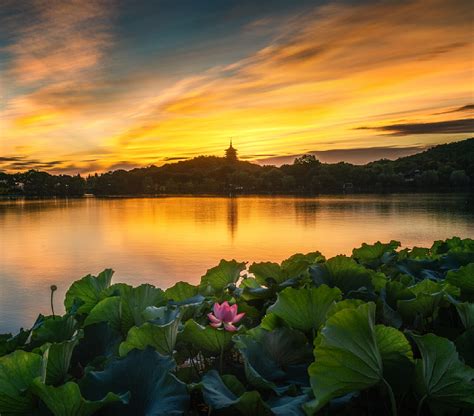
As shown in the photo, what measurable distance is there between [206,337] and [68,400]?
558 millimetres

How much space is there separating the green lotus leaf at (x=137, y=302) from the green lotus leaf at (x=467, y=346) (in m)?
1.10

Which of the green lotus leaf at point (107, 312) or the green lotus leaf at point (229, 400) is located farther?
the green lotus leaf at point (107, 312)

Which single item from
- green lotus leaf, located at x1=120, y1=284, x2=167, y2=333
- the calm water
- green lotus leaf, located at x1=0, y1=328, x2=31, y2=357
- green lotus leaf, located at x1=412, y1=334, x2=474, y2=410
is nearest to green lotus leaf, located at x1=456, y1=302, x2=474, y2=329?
green lotus leaf, located at x1=412, y1=334, x2=474, y2=410

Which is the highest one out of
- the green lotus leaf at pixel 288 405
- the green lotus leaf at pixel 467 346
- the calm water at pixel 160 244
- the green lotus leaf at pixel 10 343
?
the green lotus leaf at pixel 467 346

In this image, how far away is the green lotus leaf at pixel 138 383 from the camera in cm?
126

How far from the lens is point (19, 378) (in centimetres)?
131

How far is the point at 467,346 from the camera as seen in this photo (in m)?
1.57

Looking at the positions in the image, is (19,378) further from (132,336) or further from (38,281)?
(38,281)

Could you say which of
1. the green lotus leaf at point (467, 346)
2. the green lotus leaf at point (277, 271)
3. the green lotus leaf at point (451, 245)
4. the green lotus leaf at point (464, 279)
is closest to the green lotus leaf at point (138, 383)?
the green lotus leaf at point (467, 346)

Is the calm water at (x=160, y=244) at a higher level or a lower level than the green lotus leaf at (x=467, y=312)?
lower

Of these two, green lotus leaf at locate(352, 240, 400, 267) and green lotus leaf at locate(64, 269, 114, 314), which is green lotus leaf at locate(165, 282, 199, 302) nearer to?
green lotus leaf at locate(64, 269, 114, 314)

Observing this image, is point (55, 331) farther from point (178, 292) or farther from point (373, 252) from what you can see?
point (373, 252)

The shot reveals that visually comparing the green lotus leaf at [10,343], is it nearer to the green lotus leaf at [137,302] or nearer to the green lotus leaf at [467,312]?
the green lotus leaf at [137,302]

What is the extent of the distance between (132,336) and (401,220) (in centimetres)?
4830
